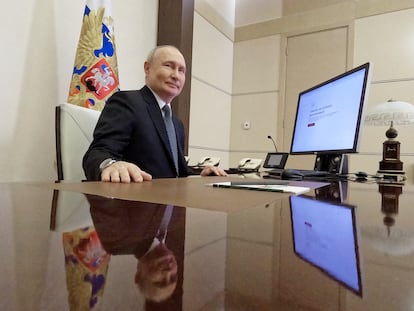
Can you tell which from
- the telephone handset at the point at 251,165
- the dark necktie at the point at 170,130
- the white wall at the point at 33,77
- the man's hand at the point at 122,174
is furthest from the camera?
the telephone handset at the point at 251,165

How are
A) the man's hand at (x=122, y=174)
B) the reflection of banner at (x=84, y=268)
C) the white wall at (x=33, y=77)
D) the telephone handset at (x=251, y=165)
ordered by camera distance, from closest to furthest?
the reflection of banner at (x=84, y=268)
the man's hand at (x=122, y=174)
the white wall at (x=33, y=77)
the telephone handset at (x=251, y=165)

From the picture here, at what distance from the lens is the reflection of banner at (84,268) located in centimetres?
16

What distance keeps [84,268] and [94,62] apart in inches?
76.1

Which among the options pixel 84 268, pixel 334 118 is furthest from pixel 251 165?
pixel 84 268

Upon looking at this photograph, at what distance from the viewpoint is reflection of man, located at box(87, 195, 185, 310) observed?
176 mm

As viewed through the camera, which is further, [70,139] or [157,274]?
[70,139]

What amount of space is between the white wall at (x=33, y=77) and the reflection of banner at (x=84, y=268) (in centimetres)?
183

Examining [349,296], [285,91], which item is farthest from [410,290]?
[285,91]

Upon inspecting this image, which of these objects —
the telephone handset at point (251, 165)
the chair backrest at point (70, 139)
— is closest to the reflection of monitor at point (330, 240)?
the chair backrest at point (70, 139)

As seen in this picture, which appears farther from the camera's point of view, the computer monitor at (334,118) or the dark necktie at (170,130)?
the dark necktie at (170,130)

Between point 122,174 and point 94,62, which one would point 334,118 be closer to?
point 122,174

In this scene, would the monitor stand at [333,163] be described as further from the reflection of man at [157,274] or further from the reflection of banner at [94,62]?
the reflection of man at [157,274]

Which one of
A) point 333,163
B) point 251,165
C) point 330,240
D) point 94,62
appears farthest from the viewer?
point 251,165

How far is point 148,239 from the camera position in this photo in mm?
280
